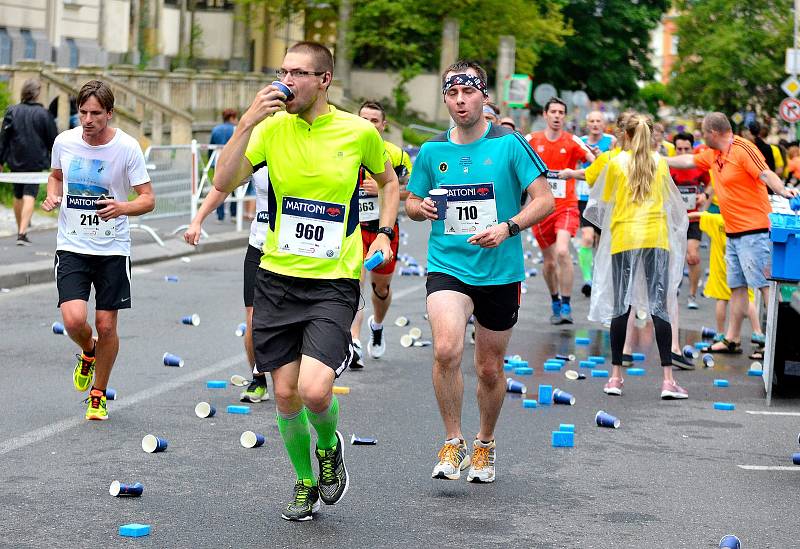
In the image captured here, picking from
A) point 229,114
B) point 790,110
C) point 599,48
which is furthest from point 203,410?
point 599,48

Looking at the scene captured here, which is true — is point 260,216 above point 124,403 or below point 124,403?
above

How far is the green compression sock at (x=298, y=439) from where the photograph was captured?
6.49 m

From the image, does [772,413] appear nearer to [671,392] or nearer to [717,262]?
[671,392]

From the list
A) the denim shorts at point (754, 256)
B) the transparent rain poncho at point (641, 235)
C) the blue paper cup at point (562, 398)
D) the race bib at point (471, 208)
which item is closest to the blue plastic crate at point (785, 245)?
the transparent rain poncho at point (641, 235)

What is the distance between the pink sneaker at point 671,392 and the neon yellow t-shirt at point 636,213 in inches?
36.1

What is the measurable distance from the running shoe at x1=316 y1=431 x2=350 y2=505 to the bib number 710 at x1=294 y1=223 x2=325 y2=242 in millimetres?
856

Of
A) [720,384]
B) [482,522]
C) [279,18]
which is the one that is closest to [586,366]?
[720,384]

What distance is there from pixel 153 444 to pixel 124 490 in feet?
3.33

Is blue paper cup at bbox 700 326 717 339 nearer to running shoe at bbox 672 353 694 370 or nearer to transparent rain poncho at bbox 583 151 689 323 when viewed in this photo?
running shoe at bbox 672 353 694 370

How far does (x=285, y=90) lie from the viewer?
6223mm

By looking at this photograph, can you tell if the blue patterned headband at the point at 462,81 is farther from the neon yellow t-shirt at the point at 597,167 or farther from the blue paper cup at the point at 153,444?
the neon yellow t-shirt at the point at 597,167

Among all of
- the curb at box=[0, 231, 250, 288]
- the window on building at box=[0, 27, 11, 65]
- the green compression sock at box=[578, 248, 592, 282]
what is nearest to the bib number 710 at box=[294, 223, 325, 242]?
the curb at box=[0, 231, 250, 288]

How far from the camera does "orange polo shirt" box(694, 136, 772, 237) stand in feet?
38.9

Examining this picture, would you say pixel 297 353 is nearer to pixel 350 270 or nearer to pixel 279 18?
pixel 350 270
